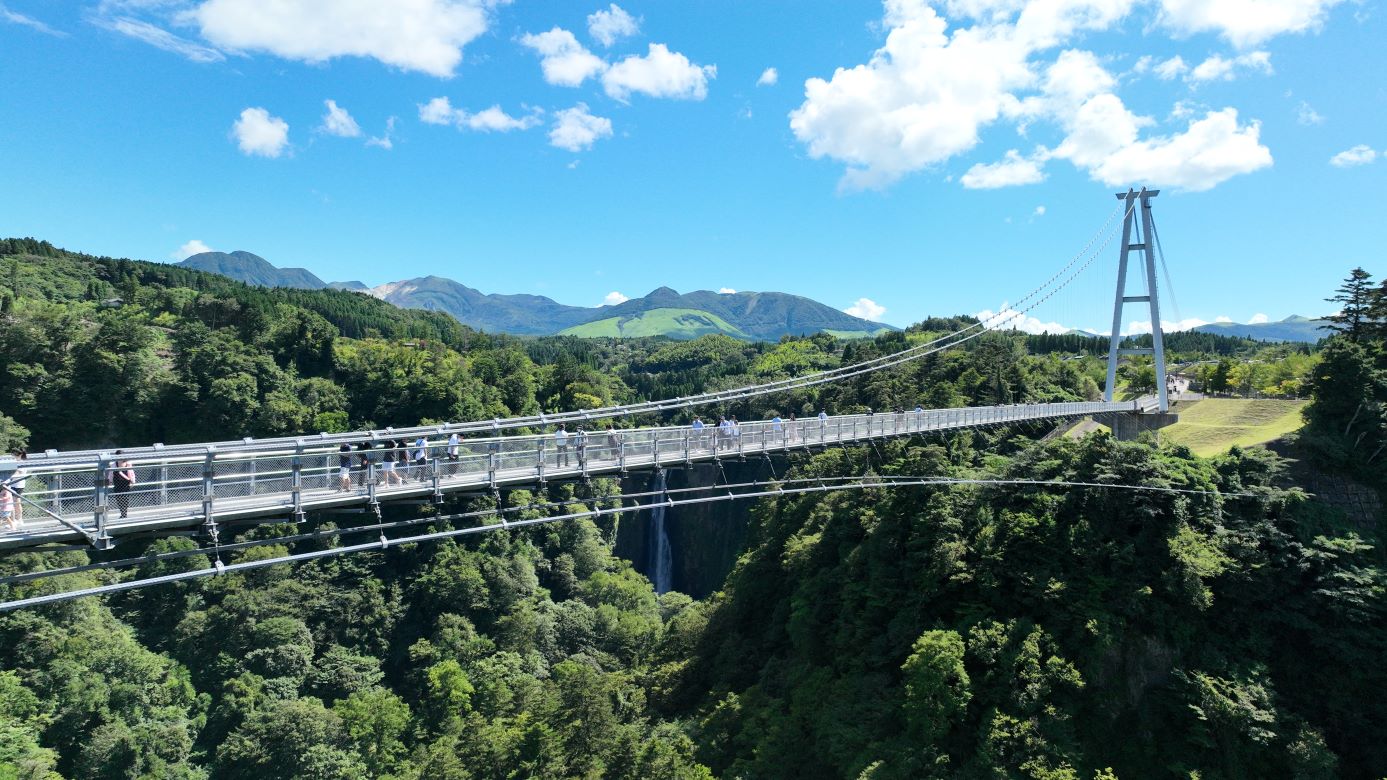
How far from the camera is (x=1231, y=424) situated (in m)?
29.5

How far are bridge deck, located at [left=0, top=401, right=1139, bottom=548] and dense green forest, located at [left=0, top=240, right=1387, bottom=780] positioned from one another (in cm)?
387

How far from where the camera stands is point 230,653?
111 feet

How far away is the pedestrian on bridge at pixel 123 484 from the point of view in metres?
10.0

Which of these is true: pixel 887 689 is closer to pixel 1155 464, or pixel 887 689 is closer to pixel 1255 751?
pixel 1255 751

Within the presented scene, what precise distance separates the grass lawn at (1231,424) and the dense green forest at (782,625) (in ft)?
8.71

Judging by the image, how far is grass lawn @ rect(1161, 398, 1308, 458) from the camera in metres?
26.9

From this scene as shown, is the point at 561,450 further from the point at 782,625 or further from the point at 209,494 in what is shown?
the point at 782,625

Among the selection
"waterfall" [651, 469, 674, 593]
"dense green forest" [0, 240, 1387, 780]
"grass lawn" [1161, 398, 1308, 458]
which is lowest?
"waterfall" [651, 469, 674, 593]

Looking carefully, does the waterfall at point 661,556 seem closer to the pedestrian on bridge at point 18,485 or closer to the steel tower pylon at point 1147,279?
the steel tower pylon at point 1147,279

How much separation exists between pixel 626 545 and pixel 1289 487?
54.2 meters

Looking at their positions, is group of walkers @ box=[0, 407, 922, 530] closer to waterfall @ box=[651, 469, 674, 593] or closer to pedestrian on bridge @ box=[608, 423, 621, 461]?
pedestrian on bridge @ box=[608, 423, 621, 461]

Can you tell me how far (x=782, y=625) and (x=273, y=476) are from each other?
70.8 feet

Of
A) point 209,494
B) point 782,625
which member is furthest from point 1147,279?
point 209,494

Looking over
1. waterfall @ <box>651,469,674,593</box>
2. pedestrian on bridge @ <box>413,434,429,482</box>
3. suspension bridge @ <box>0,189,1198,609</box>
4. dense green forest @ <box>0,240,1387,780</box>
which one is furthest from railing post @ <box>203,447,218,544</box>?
waterfall @ <box>651,469,674,593</box>
